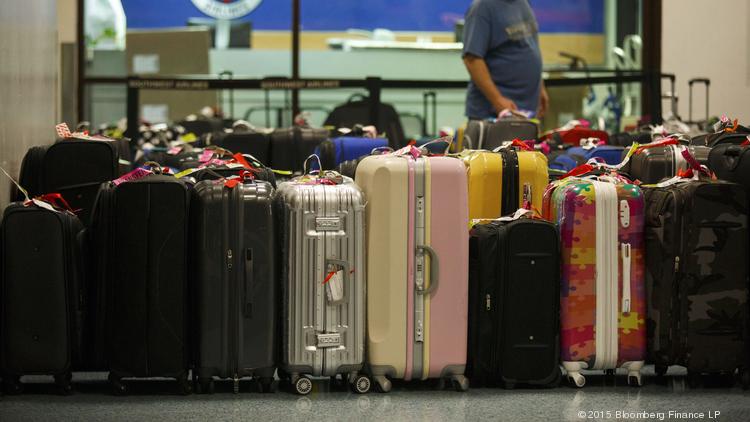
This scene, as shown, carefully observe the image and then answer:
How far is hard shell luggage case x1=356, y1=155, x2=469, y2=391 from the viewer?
3938 mm

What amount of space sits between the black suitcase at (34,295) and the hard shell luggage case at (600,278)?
176 cm

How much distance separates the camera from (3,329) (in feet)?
12.7

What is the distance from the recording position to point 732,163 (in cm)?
421

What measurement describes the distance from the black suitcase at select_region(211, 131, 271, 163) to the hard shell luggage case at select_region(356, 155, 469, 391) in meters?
2.28

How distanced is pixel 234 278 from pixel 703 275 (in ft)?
5.42

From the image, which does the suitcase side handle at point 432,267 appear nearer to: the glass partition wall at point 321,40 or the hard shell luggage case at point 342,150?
the hard shell luggage case at point 342,150

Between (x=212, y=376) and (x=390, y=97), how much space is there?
20.7 ft

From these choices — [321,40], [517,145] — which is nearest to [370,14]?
[321,40]

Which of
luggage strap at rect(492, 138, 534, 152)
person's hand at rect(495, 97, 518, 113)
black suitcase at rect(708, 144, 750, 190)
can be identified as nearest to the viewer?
black suitcase at rect(708, 144, 750, 190)

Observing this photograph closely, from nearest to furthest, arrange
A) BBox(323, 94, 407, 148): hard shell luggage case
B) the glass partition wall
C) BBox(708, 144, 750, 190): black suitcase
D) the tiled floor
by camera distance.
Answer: the tiled floor, BBox(708, 144, 750, 190): black suitcase, BBox(323, 94, 407, 148): hard shell luggage case, the glass partition wall

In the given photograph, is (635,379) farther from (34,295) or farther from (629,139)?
(629,139)

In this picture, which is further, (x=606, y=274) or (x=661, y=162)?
(x=661, y=162)

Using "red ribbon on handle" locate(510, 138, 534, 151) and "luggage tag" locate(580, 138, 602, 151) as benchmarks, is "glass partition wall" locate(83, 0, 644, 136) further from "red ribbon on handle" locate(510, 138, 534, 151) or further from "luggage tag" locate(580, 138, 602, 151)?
"red ribbon on handle" locate(510, 138, 534, 151)

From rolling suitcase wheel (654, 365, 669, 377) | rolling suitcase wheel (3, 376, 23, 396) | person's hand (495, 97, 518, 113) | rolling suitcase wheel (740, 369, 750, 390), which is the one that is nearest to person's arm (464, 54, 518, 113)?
person's hand (495, 97, 518, 113)
